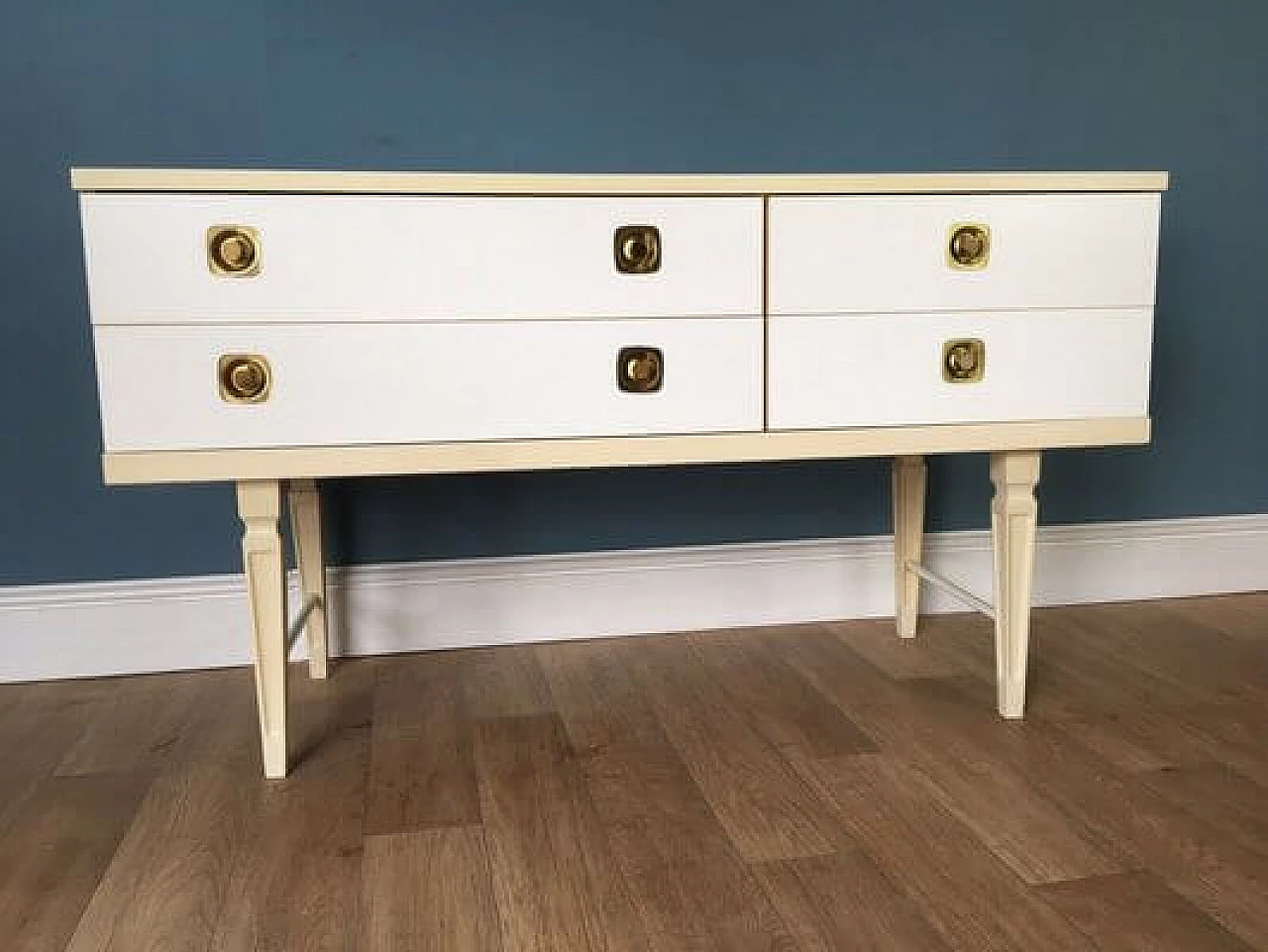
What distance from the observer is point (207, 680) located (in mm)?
1715

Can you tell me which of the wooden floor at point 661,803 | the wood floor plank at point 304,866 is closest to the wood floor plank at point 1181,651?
the wooden floor at point 661,803

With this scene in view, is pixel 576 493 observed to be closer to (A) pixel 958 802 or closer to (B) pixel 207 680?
(B) pixel 207 680

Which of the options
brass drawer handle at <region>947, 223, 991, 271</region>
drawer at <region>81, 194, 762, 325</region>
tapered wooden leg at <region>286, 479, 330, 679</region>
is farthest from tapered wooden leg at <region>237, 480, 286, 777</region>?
brass drawer handle at <region>947, 223, 991, 271</region>

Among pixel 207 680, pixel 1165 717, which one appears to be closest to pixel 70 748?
pixel 207 680

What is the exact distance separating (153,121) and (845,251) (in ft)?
3.43

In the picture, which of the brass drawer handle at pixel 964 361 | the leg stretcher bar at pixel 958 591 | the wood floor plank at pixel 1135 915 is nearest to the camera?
the wood floor plank at pixel 1135 915

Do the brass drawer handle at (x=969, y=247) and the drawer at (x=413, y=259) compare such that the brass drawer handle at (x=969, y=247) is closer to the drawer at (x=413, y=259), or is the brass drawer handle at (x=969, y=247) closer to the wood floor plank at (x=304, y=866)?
the drawer at (x=413, y=259)

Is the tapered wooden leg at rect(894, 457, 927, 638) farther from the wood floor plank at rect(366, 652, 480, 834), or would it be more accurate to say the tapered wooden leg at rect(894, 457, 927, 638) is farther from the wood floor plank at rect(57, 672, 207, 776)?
the wood floor plank at rect(57, 672, 207, 776)

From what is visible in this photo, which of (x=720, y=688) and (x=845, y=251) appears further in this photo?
(x=720, y=688)

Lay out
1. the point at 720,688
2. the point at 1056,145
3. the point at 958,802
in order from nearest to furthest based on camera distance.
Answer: the point at 958,802 < the point at 720,688 < the point at 1056,145

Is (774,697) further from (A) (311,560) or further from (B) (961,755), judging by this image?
(A) (311,560)

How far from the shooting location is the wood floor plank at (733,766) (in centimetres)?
118

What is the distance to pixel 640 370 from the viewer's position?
130cm

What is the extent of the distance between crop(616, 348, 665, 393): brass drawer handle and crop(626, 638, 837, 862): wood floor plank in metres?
0.47
